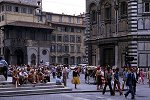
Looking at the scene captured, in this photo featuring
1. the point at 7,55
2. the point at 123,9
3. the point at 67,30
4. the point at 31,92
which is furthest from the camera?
the point at 67,30

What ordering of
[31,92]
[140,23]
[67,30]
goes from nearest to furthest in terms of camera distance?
1. [31,92]
2. [140,23]
3. [67,30]

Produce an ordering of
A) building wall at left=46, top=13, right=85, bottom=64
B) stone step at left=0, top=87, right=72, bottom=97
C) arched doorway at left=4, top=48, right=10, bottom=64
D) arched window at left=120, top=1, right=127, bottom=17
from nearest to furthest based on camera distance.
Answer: stone step at left=0, top=87, right=72, bottom=97
arched window at left=120, top=1, right=127, bottom=17
arched doorway at left=4, top=48, right=10, bottom=64
building wall at left=46, top=13, right=85, bottom=64

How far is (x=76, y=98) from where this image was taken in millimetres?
21281

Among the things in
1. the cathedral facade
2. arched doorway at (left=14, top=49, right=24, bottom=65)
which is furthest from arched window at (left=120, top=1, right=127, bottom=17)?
arched doorway at (left=14, top=49, right=24, bottom=65)

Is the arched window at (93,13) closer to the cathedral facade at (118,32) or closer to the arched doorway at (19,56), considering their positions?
the cathedral facade at (118,32)

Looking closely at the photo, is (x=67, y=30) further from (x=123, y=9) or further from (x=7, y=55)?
(x=123, y=9)

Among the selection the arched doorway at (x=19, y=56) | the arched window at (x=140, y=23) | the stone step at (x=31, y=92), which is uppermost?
the arched window at (x=140, y=23)

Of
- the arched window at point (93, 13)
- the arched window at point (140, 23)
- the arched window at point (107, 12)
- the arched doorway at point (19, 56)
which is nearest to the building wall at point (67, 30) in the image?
the arched doorway at point (19, 56)

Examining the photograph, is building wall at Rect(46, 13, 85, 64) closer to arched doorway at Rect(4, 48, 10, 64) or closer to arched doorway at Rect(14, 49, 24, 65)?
arched doorway at Rect(14, 49, 24, 65)

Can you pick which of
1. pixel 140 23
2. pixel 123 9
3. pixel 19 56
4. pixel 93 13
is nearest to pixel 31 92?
pixel 140 23

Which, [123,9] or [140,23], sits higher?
[123,9]

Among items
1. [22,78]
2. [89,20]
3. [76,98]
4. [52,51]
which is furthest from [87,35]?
[52,51]

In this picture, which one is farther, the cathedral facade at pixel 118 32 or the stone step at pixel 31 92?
the cathedral facade at pixel 118 32

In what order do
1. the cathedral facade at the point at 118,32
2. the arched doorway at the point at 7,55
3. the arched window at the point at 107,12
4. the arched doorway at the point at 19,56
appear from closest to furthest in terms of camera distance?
the cathedral facade at the point at 118,32 < the arched window at the point at 107,12 < the arched doorway at the point at 19,56 < the arched doorway at the point at 7,55
